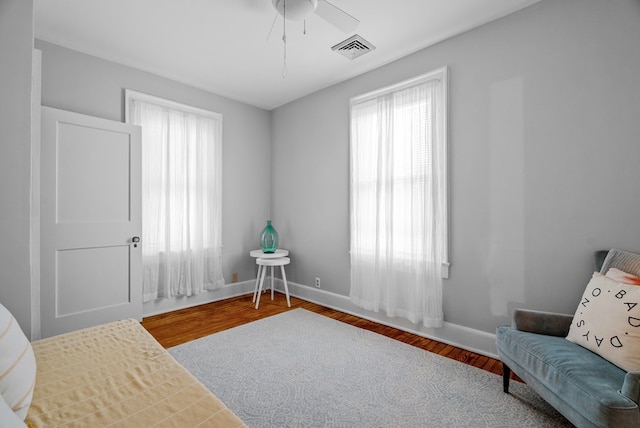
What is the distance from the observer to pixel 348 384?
2027 millimetres

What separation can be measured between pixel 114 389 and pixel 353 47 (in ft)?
9.79

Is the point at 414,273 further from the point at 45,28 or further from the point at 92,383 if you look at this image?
the point at 45,28

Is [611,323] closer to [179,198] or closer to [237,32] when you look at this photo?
[237,32]

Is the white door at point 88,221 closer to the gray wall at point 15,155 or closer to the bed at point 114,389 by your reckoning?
the gray wall at point 15,155

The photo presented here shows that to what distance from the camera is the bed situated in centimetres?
98

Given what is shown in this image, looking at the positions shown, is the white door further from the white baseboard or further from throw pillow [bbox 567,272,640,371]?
throw pillow [bbox 567,272,640,371]

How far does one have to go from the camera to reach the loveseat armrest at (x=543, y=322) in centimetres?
178

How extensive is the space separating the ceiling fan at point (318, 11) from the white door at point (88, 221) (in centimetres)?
203

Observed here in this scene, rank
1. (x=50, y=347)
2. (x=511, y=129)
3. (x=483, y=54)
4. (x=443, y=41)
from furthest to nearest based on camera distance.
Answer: (x=443, y=41)
(x=483, y=54)
(x=511, y=129)
(x=50, y=347)

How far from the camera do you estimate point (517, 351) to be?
66.6 inches

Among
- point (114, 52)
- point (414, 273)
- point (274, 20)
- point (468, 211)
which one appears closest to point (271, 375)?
point (414, 273)

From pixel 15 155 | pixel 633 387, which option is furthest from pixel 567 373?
pixel 15 155

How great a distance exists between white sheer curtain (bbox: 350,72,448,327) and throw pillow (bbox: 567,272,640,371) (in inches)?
43.1

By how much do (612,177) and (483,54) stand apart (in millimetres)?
1352
